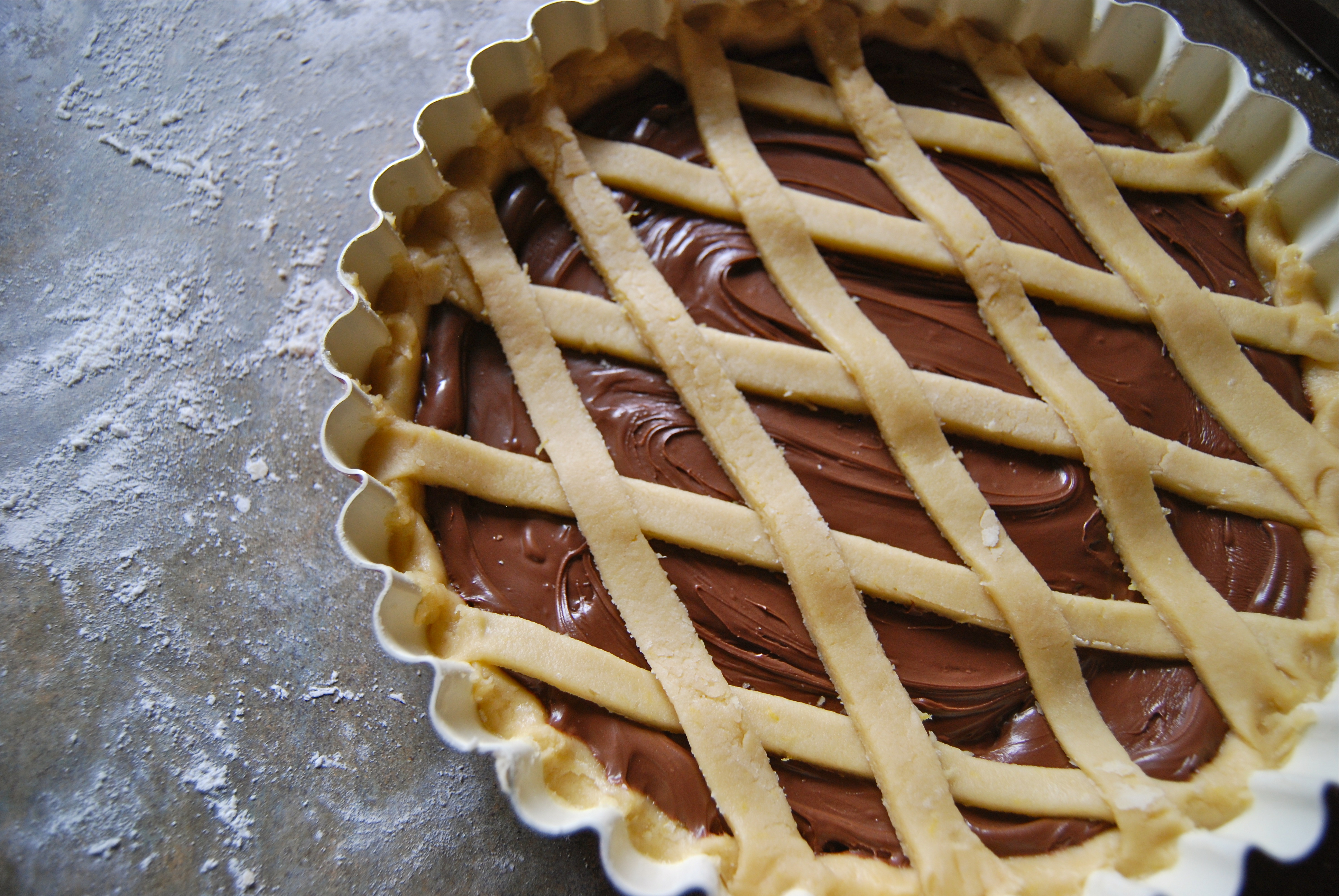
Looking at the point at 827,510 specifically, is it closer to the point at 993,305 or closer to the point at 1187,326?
the point at 993,305

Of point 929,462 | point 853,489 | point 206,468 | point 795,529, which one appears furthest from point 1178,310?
point 206,468

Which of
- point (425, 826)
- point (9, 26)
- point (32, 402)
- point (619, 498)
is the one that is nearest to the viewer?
point (619, 498)

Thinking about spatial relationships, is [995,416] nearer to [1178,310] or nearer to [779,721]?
[1178,310]

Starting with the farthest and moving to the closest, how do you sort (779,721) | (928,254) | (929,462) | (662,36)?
1. (662,36)
2. (928,254)
3. (929,462)
4. (779,721)

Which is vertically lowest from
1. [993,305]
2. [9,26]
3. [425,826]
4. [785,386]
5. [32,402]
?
[425,826]

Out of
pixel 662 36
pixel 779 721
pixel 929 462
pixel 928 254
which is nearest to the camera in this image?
pixel 779 721

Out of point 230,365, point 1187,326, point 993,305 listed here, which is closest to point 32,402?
point 230,365
